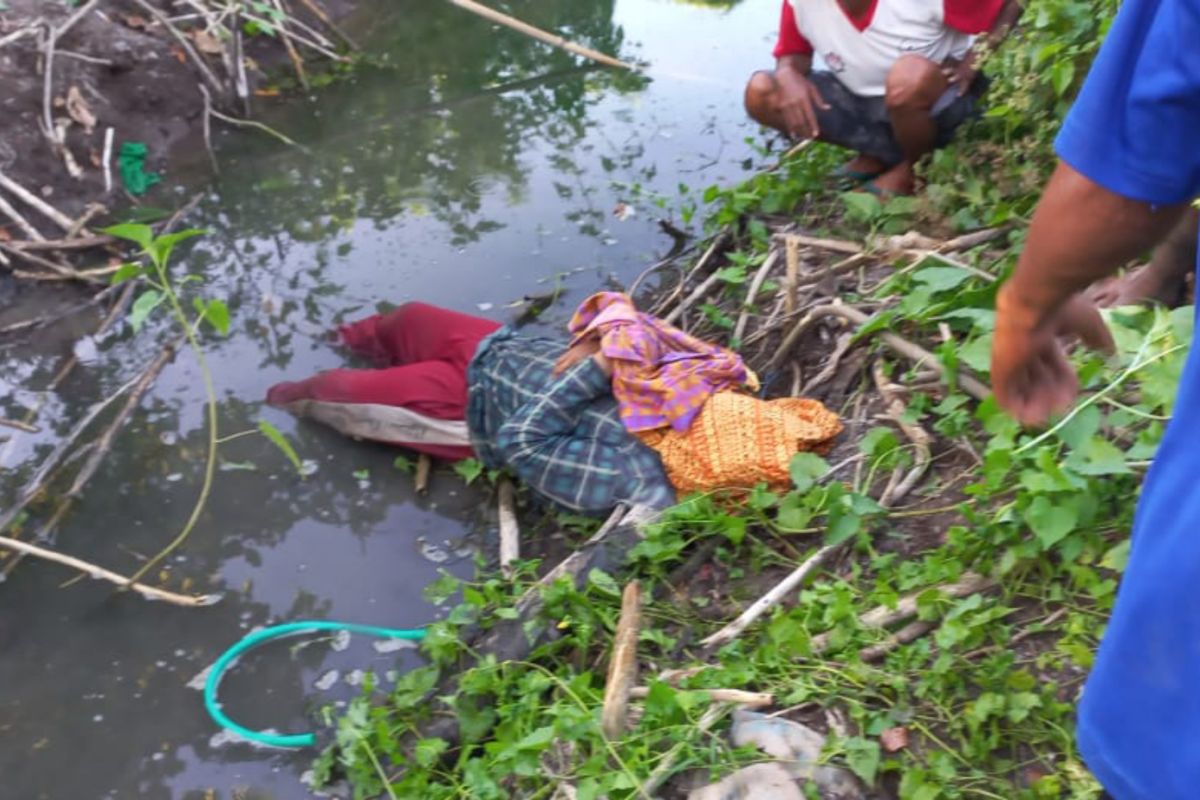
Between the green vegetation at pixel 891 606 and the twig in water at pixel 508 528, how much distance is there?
0.26 feet

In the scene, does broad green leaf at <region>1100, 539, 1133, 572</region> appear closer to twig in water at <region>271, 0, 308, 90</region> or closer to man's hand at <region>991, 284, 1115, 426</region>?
man's hand at <region>991, 284, 1115, 426</region>

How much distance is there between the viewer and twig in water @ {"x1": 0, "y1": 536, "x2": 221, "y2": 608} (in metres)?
2.67

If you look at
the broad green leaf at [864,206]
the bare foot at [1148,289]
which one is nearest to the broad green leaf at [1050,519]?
the bare foot at [1148,289]

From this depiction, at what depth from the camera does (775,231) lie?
13.2ft

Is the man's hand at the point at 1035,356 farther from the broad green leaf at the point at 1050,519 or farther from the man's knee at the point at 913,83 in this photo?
the man's knee at the point at 913,83

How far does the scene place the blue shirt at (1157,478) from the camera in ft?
2.79

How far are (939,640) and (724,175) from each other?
340 cm

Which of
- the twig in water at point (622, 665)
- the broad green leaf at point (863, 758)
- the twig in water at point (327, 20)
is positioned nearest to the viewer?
the broad green leaf at point (863, 758)

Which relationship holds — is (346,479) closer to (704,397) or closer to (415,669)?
(415,669)

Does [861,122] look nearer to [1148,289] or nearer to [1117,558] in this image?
[1148,289]

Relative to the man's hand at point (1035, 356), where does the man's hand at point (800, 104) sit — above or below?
below

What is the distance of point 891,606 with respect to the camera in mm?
2135

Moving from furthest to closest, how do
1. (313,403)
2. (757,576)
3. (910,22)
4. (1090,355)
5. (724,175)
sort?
(724,175) < (910,22) < (313,403) < (757,576) < (1090,355)

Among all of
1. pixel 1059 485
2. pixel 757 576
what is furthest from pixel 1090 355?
pixel 757 576
